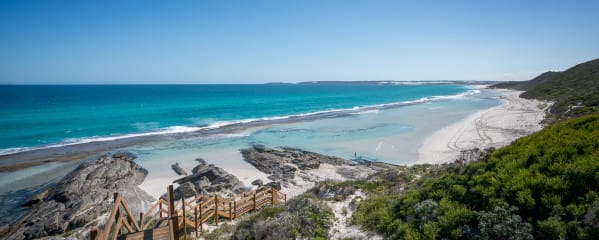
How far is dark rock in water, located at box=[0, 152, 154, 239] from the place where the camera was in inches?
482

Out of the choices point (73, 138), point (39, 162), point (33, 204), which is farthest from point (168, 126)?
point (33, 204)

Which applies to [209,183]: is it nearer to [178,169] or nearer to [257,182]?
[257,182]

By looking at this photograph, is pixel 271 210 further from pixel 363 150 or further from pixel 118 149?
pixel 118 149

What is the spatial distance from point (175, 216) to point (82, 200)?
10.6 m

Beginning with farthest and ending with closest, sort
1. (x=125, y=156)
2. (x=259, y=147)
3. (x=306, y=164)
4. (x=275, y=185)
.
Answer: (x=259, y=147) < (x=125, y=156) < (x=306, y=164) < (x=275, y=185)

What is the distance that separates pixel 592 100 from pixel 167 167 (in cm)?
3879

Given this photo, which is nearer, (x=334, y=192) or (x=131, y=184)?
(x=334, y=192)

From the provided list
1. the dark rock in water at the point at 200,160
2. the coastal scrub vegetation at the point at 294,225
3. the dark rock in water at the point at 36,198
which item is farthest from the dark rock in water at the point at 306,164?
the dark rock in water at the point at 36,198

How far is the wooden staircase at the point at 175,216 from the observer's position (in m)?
6.95

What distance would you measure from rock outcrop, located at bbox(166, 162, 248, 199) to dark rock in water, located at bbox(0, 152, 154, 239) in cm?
185

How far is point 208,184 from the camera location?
1722 cm

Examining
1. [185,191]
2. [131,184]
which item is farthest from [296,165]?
[131,184]

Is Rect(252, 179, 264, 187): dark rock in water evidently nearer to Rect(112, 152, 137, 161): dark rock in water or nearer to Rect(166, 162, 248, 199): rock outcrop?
Rect(166, 162, 248, 199): rock outcrop

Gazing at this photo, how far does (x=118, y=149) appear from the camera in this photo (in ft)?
87.9
